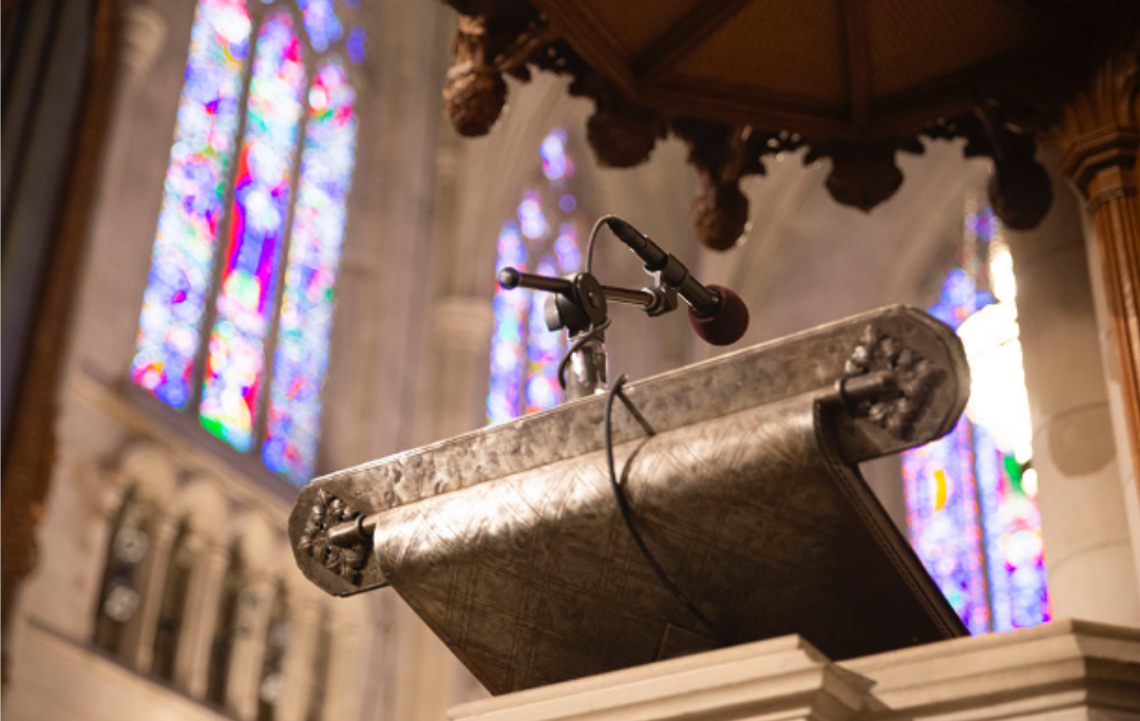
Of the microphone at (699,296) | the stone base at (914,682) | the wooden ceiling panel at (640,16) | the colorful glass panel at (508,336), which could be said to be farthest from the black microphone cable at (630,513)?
the colorful glass panel at (508,336)

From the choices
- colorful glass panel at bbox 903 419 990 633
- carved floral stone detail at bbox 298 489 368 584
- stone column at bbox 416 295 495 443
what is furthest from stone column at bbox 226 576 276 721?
carved floral stone detail at bbox 298 489 368 584

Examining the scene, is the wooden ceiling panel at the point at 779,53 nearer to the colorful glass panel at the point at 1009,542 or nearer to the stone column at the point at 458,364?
the stone column at the point at 458,364

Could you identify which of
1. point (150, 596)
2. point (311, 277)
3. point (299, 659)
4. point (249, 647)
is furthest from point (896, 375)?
point (311, 277)

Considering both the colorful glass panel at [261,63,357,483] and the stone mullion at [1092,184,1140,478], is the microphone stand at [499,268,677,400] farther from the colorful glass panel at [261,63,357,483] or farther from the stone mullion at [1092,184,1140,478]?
the colorful glass panel at [261,63,357,483]

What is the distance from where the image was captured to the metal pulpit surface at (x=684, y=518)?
1.46 meters

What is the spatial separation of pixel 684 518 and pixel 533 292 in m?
11.6

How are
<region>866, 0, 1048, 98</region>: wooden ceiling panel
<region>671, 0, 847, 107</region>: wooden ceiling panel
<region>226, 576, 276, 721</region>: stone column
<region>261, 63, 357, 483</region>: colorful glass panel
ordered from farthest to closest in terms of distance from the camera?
<region>261, 63, 357, 483</region>: colorful glass panel, <region>226, 576, 276, 721</region>: stone column, <region>671, 0, 847, 107</region>: wooden ceiling panel, <region>866, 0, 1048, 98</region>: wooden ceiling panel

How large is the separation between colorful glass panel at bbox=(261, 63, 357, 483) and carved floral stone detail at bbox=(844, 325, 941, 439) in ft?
30.3

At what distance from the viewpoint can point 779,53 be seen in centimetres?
419

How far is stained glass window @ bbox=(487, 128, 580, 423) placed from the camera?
12828mm

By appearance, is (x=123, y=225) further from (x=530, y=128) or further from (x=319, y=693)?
(x=530, y=128)

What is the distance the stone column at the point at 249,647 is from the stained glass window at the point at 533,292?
3.03 meters

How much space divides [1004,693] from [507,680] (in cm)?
60

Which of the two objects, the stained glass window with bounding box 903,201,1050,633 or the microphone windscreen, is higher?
the stained glass window with bounding box 903,201,1050,633
